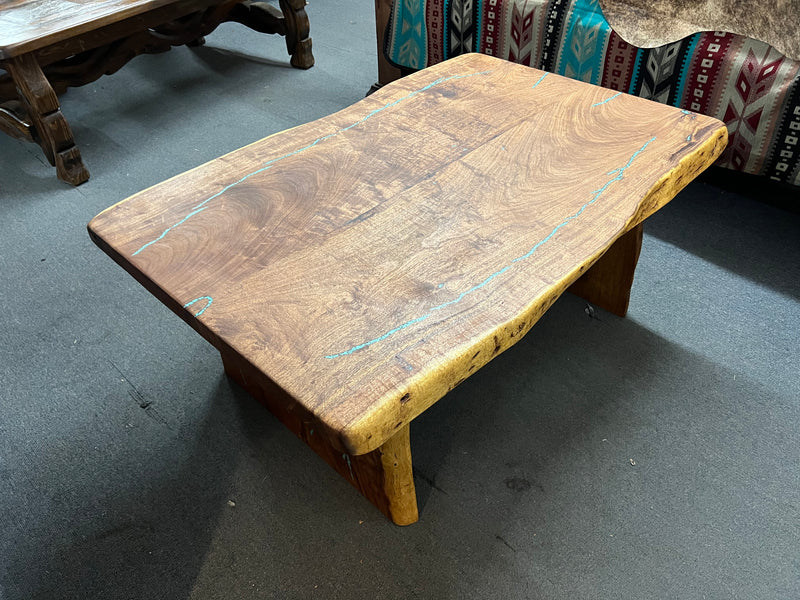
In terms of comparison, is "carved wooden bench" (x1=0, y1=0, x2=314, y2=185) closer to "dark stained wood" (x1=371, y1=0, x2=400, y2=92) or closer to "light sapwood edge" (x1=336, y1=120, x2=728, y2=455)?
"dark stained wood" (x1=371, y1=0, x2=400, y2=92)

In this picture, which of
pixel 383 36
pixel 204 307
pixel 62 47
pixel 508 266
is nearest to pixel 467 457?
pixel 508 266

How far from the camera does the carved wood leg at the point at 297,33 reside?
230cm

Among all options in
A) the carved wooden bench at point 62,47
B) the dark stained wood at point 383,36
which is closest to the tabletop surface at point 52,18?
the carved wooden bench at point 62,47

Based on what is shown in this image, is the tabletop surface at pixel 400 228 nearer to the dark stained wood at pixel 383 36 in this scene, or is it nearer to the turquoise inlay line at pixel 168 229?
the turquoise inlay line at pixel 168 229

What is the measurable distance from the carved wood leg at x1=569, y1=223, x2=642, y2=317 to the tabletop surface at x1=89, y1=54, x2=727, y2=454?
0.24m

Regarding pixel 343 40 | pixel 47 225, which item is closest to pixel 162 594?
pixel 47 225

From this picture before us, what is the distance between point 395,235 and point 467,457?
0.46 meters

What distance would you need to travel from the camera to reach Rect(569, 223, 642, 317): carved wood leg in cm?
125

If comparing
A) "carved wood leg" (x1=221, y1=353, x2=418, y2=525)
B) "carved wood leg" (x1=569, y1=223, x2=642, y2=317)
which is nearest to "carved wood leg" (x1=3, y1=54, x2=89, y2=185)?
"carved wood leg" (x1=221, y1=353, x2=418, y2=525)

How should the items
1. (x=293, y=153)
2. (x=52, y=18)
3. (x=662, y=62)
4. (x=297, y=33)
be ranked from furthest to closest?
(x=297, y=33) → (x=52, y=18) → (x=662, y=62) → (x=293, y=153)

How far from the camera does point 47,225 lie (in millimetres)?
1699

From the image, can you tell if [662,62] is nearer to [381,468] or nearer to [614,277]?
[614,277]

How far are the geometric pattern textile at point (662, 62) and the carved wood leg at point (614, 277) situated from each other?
434 mm

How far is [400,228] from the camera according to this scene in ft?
2.93
